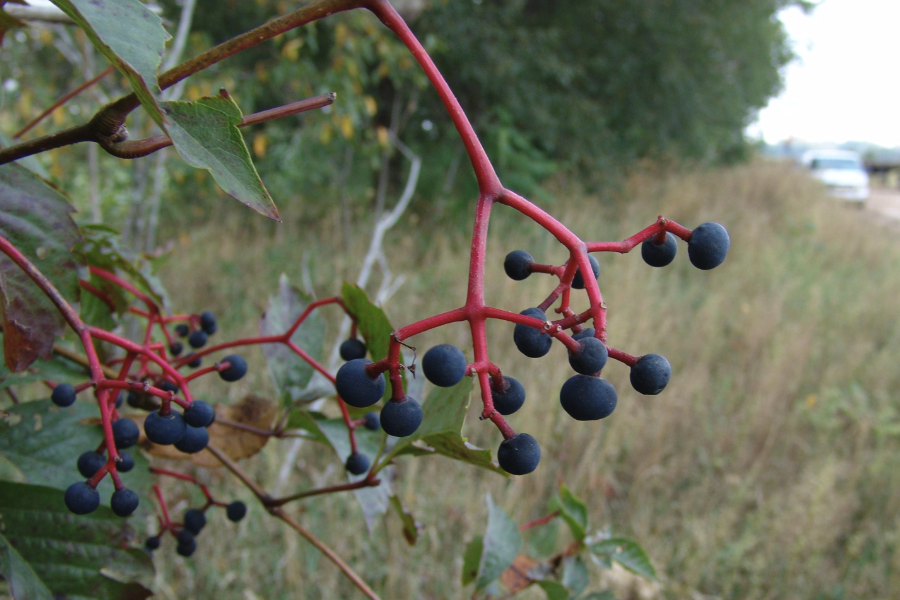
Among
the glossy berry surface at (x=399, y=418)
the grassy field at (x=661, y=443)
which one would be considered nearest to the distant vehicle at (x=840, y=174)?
the grassy field at (x=661, y=443)

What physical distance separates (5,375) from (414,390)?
44 cm

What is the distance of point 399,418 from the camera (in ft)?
1.41

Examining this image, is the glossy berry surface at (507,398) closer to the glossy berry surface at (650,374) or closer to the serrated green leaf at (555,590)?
the glossy berry surface at (650,374)

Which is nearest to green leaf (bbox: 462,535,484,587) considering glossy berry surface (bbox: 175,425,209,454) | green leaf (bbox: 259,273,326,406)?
green leaf (bbox: 259,273,326,406)

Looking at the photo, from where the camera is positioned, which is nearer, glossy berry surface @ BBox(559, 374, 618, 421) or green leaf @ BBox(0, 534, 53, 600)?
glossy berry surface @ BBox(559, 374, 618, 421)

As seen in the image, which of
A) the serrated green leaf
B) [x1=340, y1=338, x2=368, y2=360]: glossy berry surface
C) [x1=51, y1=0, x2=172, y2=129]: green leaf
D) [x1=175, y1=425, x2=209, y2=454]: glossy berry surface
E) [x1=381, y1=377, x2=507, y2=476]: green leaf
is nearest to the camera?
[x1=51, y1=0, x2=172, y2=129]: green leaf

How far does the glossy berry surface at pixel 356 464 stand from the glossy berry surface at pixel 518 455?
13.6 inches

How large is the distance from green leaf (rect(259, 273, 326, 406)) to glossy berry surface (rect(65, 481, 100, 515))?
0.94 feet

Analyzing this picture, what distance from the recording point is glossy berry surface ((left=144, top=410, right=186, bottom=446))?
51 centimetres

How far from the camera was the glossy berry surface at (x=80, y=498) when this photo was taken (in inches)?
20.4

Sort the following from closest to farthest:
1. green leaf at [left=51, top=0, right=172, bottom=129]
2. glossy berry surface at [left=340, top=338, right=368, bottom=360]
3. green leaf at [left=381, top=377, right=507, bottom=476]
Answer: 1. green leaf at [left=51, top=0, right=172, bottom=129]
2. green leaf at [left=381, top=377, right=507, bottom=476]
3. glossy berry surface at [left=340, top=338, right=368, bottom=360]

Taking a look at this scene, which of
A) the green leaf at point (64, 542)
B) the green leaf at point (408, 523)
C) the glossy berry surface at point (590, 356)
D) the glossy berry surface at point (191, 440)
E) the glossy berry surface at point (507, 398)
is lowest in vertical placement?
the green leaf at point (64, 542)

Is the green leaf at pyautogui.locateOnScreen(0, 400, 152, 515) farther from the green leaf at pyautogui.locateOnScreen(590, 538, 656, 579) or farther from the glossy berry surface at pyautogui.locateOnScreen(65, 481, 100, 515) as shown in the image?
the green leaf at pyautogui.locateOnScreen(590, 538, 656, 579)

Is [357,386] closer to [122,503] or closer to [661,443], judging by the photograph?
[122,503]
